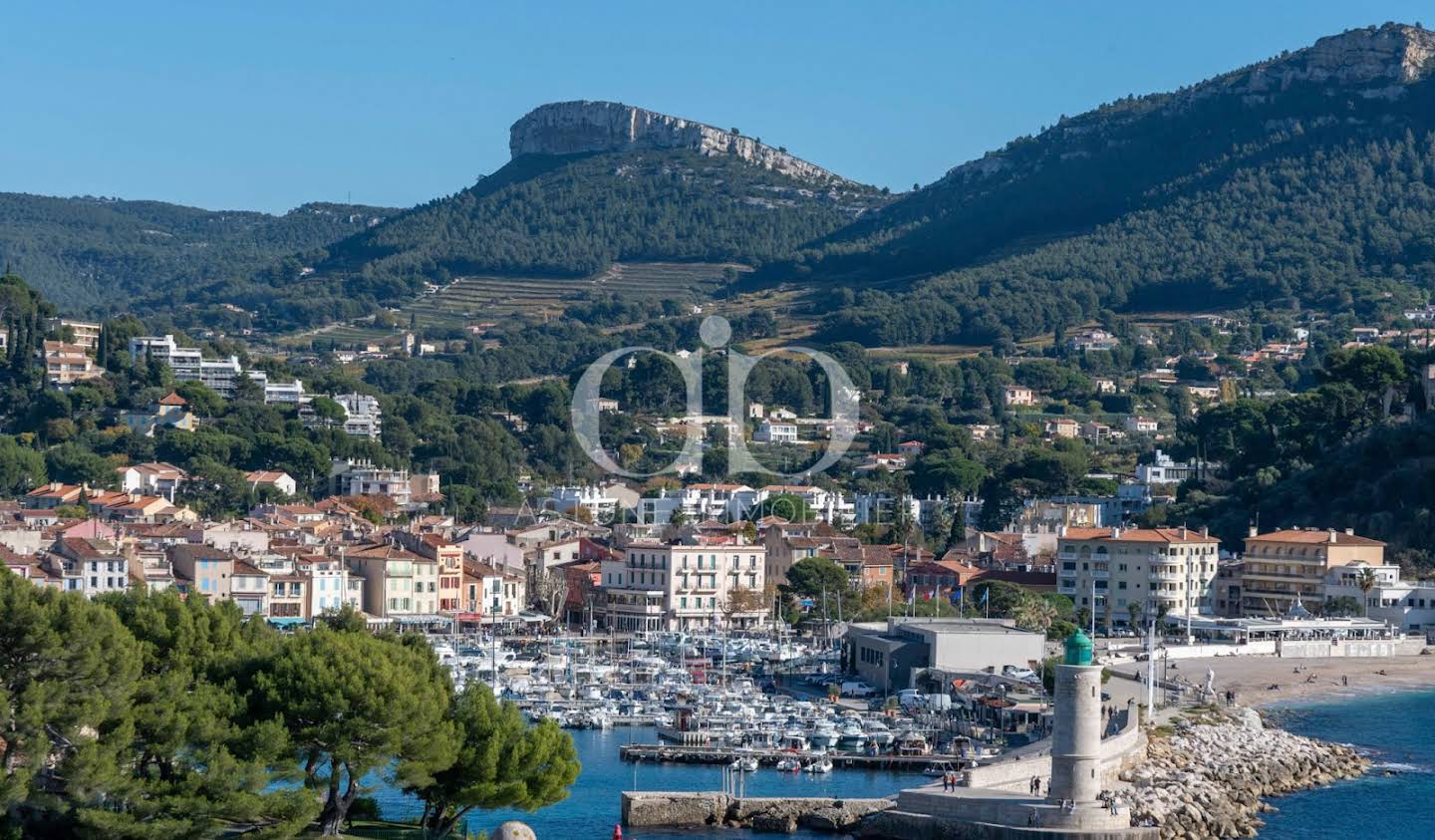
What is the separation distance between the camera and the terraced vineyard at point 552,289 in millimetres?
147250

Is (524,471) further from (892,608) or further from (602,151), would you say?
(602,151)

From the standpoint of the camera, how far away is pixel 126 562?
Answer: 49406mm

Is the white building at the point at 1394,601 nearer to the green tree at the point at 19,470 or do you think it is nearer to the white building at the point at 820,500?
the white building at the point at 820,500

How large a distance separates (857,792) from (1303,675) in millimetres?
18935

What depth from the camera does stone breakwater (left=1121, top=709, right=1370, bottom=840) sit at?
31.8 meters

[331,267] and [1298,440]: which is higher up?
[331,267]

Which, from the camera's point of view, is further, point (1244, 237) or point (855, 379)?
point (1244, 237)

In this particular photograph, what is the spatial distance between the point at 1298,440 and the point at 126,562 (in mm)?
36510

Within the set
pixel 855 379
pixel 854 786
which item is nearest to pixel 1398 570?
pixel 854 786

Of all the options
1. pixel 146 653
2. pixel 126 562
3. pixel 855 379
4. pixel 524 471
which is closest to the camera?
pixel 146 653

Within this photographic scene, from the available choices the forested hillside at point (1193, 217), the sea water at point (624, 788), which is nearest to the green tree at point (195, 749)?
the sea water at point (624, 788)

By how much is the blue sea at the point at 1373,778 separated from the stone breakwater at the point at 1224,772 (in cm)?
36

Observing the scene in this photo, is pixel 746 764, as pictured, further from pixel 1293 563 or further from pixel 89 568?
pixel 1293 563

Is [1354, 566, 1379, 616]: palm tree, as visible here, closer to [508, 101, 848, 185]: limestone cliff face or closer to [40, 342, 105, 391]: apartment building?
[40, 342, 105, 391]: apartment building
